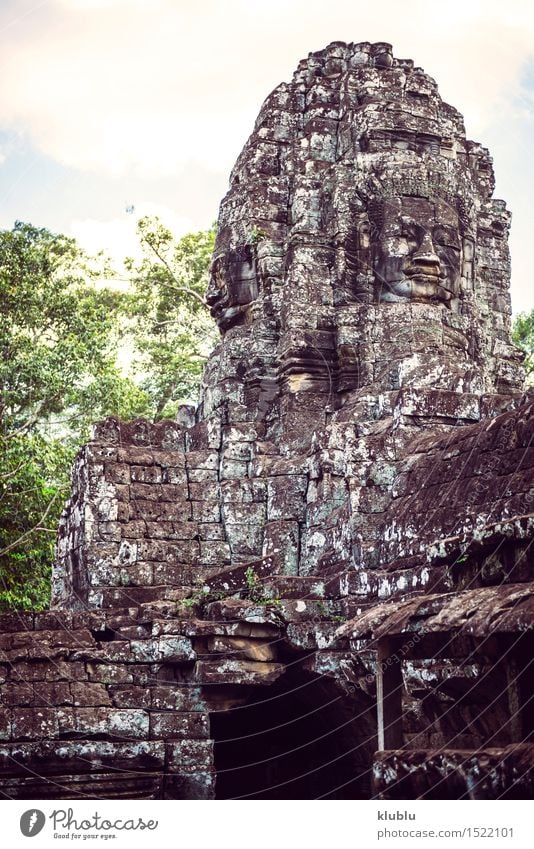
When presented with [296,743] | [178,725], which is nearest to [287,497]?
[296,743]

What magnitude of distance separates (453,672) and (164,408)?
21.1m

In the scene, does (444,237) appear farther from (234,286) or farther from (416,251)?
(234,286)

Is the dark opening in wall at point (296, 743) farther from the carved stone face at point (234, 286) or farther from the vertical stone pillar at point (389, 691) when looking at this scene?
the carved stone face at point (234, 286)

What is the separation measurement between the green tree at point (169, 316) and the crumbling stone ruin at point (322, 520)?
10.8m

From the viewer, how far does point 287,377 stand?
18172mm

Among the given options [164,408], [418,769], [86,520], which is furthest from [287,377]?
[164,408]

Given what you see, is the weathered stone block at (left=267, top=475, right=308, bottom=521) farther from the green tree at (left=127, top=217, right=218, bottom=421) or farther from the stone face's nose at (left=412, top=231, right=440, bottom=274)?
the green tree at (left=127, top=217, right=218, bottom=421)

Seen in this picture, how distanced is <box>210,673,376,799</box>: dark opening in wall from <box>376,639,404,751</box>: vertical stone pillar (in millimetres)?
2693

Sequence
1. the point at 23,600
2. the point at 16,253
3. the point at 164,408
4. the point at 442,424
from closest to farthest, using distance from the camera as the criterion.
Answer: the point at 442,424
the point at 23,600
the point at 16,253
the point at 164,408

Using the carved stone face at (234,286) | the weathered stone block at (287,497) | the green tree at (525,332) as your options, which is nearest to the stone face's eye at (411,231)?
the carved stone face at (234,286)

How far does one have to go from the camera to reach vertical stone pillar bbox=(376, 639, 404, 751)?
1065 centimetres

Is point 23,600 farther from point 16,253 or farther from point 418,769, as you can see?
point 418,769

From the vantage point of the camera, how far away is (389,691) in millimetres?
10859

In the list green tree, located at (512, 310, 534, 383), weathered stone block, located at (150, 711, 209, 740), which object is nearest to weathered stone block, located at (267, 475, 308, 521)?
weathered stone block, located at (150, 711, 209, 740)
